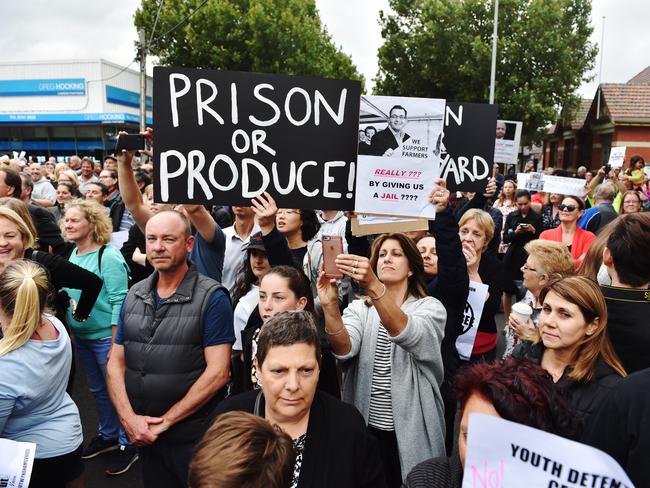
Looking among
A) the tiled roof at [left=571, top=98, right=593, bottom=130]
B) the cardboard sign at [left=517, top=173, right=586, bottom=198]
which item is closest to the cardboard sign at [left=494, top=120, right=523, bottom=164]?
the cardboard sign at [left=517, top=173, right=586, bottom=198]

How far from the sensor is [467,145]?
12.5ft

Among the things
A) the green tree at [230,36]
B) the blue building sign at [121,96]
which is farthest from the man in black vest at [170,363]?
the blue building sign at [121,96]

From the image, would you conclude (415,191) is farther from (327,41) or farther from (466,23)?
(327,41)

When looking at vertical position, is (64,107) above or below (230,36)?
below

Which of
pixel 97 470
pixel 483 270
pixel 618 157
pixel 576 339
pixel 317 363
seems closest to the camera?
pixel 317 363

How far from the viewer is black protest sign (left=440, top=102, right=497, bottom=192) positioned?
3.70 metres

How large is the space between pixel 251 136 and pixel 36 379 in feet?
4.99

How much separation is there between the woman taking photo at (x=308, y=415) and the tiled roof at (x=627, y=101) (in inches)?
1176

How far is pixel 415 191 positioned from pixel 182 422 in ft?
5.49

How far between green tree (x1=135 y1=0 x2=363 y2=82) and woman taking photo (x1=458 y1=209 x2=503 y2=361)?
22600mm

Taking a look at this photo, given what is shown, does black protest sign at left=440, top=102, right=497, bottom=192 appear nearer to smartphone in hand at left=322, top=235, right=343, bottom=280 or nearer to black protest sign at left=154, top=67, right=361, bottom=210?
black protest sign at left=154, top=67, right=361, bottom=210

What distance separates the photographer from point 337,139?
2.93 m

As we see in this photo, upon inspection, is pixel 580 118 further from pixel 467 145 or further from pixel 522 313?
pixel 522 313

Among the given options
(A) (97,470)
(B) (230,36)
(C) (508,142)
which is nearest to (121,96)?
(B) (230,36)
